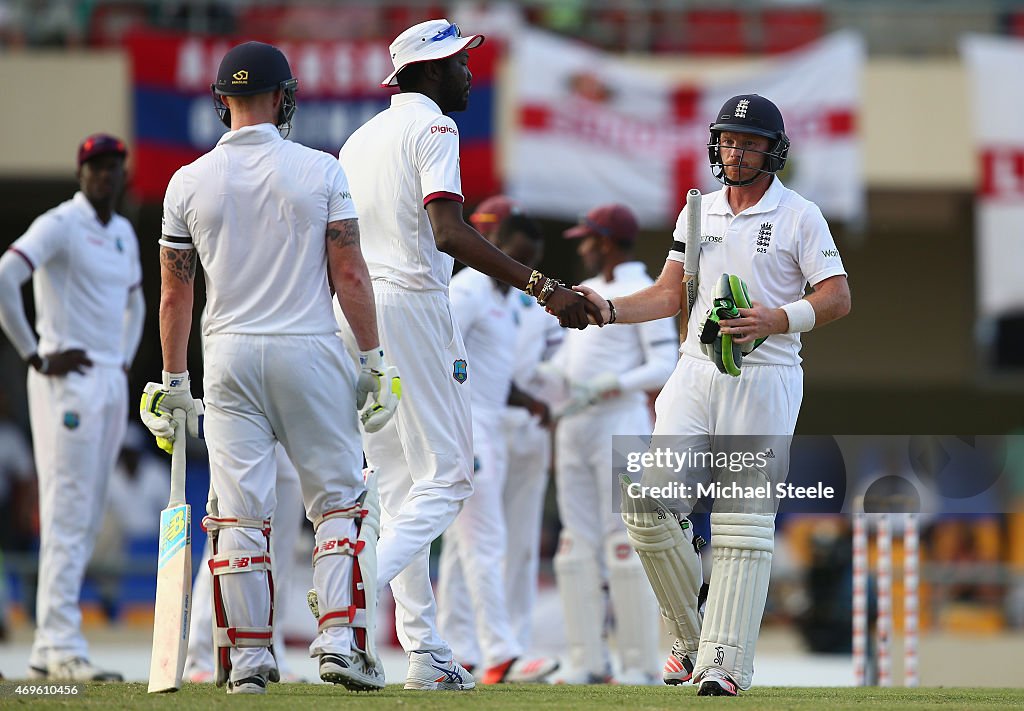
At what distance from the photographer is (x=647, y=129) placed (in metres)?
16.5

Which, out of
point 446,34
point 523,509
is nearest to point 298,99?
point 523,509

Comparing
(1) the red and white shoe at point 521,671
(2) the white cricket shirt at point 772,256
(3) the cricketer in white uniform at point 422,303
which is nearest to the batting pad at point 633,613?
(1) the red and white shoe at point 521,671

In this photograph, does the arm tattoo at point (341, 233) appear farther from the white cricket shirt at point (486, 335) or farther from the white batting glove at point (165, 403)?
the white cricket shirt at point (486, 335)

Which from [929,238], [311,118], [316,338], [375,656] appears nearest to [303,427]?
[316,338]

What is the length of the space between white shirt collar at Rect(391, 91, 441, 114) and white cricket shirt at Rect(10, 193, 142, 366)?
2807mm

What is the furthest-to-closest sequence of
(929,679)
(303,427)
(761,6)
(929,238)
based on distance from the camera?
1. (929,238)
2. (761,6)
3. (929,679)
4. (303,427)

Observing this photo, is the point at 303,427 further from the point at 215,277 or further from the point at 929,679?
the point at 929,679

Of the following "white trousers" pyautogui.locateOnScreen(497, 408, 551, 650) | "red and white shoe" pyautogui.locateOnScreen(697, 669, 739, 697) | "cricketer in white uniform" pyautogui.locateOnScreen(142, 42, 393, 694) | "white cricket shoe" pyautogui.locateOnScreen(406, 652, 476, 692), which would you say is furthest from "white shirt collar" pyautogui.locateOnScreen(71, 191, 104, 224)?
"red and white shoe" pyautogui.locateOnScreen(697, 669, 739, 697)

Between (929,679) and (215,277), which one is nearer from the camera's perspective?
(215,277)

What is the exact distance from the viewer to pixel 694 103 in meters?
16.7

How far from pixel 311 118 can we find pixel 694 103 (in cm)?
394

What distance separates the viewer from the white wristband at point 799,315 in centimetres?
585

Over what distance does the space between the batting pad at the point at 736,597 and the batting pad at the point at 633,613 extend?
2.91 meters

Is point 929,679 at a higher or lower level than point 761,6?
lower
